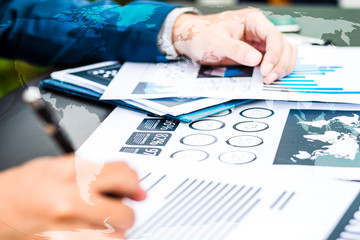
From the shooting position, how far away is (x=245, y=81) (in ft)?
1.71

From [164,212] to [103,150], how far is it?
4.8 inches

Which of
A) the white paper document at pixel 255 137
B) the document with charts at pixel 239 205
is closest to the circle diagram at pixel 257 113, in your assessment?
the white paper document at pixel 255 137

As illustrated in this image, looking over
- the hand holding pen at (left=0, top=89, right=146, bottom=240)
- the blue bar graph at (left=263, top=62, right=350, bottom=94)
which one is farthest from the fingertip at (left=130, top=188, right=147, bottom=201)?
the blue bar graph at (left=263, top=62, right=350, bottom=94)

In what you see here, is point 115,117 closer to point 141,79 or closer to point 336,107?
point 141,79

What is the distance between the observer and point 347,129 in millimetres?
406

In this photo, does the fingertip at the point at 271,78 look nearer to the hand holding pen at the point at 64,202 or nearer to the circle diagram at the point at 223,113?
the circle diagram at the point at 223,113

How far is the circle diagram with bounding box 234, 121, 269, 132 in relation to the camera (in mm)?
425

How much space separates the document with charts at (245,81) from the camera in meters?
0.48

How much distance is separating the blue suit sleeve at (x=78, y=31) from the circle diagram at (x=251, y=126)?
191 mm

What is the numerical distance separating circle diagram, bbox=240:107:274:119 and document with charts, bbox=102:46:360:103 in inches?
0.7

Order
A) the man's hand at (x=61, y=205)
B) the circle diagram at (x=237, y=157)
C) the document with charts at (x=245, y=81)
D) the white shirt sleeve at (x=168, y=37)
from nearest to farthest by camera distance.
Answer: the man's hand at (x=61, y=205)
the circle diagram at (x=237, y=157)
the document with charts at (x=245, y=81)
the white shirt sleeve at (x=168, y=37)

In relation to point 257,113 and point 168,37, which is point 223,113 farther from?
point 168,37

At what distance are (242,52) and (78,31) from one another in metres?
0.20

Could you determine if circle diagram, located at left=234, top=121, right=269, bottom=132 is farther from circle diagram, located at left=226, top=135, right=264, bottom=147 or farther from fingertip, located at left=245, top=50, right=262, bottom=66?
fingertip, located at left=245, top=50, right=262, bottom=66
